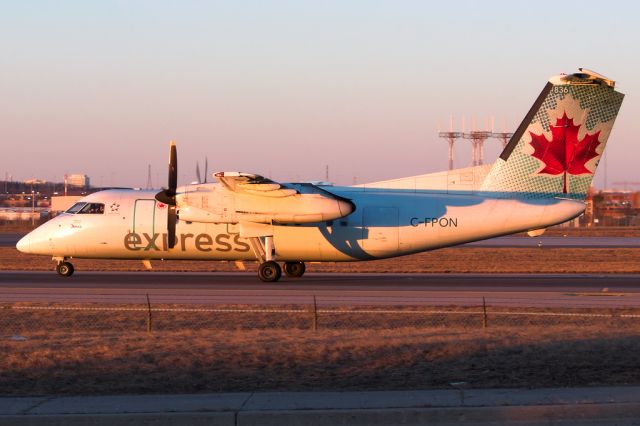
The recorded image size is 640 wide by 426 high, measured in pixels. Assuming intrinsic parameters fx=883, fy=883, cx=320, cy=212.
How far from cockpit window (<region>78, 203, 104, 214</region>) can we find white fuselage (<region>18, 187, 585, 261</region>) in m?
0.21

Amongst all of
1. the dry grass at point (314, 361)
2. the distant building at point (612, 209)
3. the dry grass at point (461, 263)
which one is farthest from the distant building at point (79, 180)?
the dry grass at point (314, 361)

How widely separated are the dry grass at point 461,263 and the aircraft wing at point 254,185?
7974 mm

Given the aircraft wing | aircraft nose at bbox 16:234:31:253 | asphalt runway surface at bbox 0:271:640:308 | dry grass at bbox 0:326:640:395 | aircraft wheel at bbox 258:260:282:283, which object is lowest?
dry grass at bbox 0:326:640:395

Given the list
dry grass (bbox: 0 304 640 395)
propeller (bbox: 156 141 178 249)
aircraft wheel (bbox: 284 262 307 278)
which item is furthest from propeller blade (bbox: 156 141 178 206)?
dry grass (bbox: 0 304 640 395)

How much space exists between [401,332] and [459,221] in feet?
42.5

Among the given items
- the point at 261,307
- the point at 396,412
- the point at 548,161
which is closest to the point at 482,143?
the point at 548,161

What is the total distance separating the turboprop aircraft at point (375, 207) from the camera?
1216 inches

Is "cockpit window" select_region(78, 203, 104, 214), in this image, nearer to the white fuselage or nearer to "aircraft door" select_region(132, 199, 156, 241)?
the white fuselage

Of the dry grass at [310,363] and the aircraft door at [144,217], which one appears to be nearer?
the dry grass at [310,363]

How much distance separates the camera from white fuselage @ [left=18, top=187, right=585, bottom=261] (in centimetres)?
3102

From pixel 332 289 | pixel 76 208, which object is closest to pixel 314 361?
pixel 332 289

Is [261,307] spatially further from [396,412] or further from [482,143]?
[482,143]

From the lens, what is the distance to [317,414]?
1047 centimetres

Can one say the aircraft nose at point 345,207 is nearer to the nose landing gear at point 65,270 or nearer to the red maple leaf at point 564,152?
the red maple leaf at point 564,152
